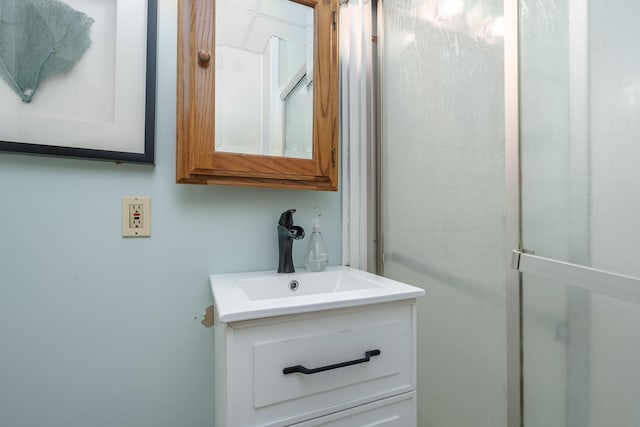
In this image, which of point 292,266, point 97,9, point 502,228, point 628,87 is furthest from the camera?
point 292,266

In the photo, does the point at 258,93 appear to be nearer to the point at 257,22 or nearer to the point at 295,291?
the point at 257,22

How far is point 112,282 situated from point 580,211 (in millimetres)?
1164

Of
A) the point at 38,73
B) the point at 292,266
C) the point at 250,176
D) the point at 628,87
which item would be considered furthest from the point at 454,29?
the point at 38,73

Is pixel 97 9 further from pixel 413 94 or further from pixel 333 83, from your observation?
pixel 413 94

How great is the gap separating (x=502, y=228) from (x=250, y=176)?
0.71m

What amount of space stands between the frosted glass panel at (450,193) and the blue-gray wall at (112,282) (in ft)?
1.76

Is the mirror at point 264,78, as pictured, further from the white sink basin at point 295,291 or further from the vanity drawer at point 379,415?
the vanity drawer at point 379,415

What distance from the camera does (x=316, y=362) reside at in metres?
0.71

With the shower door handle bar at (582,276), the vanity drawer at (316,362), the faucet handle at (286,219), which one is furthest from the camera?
the faucet handle at (286,219)

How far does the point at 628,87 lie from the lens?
20.8 inches

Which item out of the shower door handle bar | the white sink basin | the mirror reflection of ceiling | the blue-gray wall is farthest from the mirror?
the shower door handle bar

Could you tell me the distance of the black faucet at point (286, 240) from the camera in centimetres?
101

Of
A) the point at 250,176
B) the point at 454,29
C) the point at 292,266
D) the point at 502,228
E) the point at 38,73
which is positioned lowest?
the point at 292,266


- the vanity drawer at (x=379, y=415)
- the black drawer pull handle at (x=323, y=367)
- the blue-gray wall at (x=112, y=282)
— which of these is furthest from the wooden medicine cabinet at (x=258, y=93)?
the vanity drawer at (x=379, y=415)
